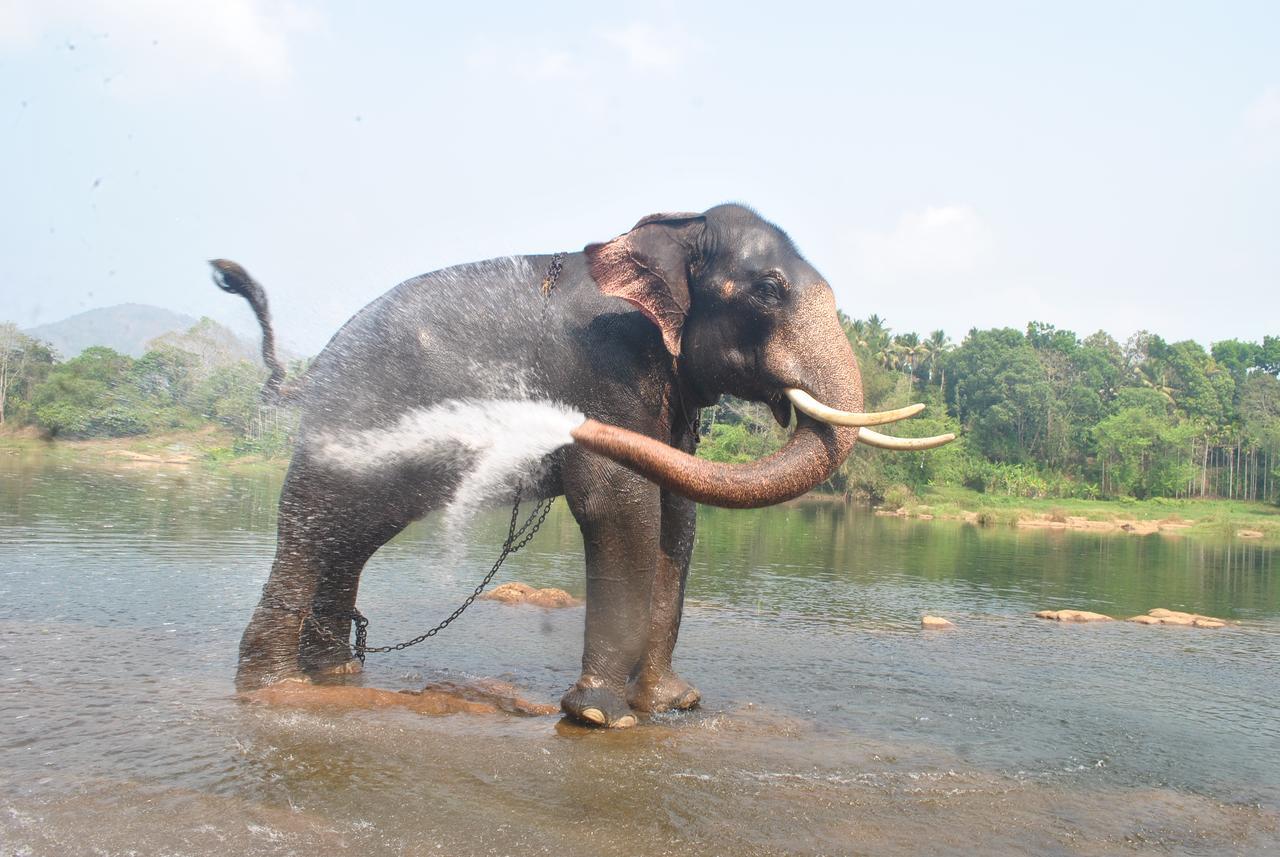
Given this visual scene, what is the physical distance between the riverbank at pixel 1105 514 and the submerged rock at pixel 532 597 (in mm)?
30462

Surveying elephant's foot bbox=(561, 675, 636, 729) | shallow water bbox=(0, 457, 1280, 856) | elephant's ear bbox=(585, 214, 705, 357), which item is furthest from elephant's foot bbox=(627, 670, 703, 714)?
elephant's ear bbox=(585, 214, 705, 357)

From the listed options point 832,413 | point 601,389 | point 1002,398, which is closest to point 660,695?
point 601,389

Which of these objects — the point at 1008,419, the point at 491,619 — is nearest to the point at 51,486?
the point at 491,619

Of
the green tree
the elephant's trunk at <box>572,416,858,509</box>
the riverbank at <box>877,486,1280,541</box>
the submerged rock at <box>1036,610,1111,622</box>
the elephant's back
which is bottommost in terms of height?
the submerged rock at <box>1036,610,1111,622</box>

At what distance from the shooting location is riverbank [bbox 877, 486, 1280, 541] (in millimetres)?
39844

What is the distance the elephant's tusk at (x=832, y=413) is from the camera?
16.1 ft

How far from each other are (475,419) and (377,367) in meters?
0.70

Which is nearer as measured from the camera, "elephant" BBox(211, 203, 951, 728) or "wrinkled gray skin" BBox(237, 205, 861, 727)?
"elephant" BBox(211, 203, 951, 728)

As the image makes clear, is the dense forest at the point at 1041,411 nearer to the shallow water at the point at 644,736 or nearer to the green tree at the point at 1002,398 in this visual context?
the green tree at the point at 1002,398

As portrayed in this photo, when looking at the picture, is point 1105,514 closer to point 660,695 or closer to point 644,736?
point 660,695

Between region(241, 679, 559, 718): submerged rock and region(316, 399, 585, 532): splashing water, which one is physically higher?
region(316, 399, 585, 532): splashing water

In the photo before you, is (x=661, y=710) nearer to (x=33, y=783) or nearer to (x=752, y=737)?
(x=752, y=737)

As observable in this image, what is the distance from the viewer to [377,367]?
6215 millimetres

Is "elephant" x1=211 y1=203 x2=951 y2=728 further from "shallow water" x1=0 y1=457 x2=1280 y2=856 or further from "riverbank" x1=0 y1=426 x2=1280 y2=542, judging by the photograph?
"riverbank" x1=0 y1=426 x2=1280 y2=542
